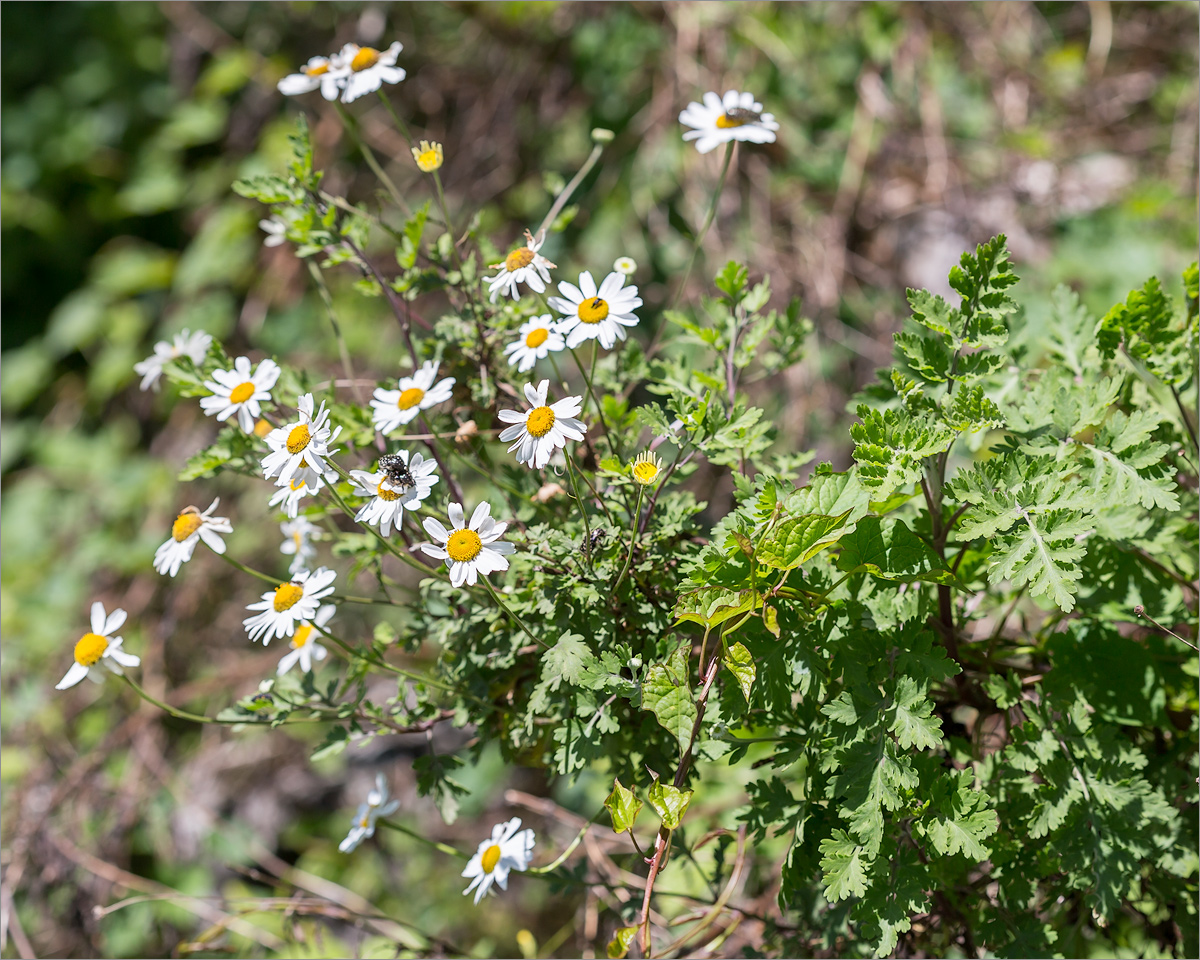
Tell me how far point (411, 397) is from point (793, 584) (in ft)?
1.49

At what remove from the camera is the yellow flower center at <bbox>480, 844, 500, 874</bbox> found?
3.30 ft

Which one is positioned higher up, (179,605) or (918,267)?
(918,267)

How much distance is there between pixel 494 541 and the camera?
0.89 m

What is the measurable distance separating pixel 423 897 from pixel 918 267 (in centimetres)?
227

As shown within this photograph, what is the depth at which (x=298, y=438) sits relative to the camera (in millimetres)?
880

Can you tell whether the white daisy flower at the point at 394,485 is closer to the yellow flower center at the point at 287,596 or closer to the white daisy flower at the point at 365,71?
the yellow flower center at the point at 287,596

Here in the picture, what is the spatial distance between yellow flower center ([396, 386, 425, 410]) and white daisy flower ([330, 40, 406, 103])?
0.39 metres

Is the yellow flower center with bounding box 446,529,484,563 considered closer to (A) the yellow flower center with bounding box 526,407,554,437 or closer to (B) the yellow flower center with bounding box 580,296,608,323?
(A) the yellow flower center with bounding box 526,407,554,437

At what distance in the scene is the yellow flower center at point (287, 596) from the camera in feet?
3.17

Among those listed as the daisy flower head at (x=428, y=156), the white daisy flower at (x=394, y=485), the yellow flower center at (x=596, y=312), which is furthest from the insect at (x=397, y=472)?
the daisy flower head at (x=428, y=156)

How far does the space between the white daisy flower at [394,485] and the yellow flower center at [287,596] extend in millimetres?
156

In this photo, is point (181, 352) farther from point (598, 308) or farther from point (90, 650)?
point (598, 308)

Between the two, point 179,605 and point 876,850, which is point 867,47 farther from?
point 179,605

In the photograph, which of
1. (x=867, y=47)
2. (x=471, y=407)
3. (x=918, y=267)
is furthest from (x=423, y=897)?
(x=867, y=47)
